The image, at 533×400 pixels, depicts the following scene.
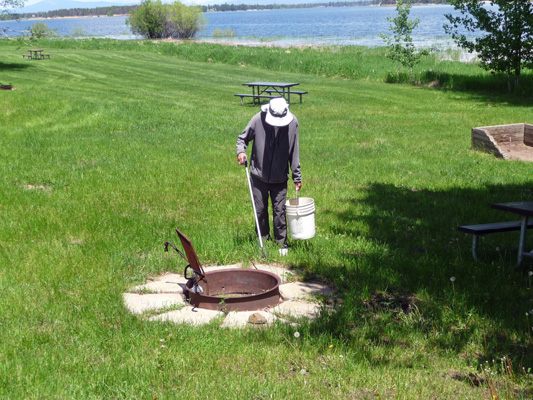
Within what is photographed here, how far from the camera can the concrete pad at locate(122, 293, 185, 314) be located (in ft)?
18.4

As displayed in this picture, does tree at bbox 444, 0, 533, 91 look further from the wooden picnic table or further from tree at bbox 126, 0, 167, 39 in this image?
tree at bbox 126, 0, 167, 39

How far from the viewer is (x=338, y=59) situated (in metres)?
35.1

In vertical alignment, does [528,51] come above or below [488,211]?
above

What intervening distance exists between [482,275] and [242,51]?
3605 centimetres

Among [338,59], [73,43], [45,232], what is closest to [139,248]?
[45,232]

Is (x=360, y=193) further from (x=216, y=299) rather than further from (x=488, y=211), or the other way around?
(x=216, y=299)

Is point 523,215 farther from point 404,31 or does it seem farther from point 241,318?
point 404,31

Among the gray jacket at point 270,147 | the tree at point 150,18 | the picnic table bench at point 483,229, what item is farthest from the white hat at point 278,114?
the tree at point 150,18

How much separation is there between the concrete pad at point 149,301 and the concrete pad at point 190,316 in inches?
6.5

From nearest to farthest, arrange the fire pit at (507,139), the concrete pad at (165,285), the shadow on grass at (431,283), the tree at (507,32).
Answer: the shadow on grass at (431,283)
the concrete pad at (165,285)
the fire pit at (507,139)
the tree at (507,32)

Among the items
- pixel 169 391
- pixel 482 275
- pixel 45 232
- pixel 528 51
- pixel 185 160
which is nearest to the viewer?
pixel 169 391

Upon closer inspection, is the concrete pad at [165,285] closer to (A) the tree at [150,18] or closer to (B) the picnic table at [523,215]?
(B) the picnic table at [523,215]

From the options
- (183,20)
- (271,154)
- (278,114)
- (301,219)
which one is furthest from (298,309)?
(183,20)

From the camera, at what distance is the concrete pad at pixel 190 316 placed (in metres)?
5.32
